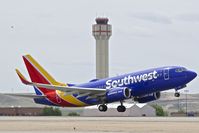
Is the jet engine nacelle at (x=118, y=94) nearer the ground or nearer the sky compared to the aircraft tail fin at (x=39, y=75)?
nearer the ground

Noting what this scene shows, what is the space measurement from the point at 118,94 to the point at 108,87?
2526 mm

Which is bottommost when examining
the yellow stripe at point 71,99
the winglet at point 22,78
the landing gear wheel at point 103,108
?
the landing gear wheel at point 103,108

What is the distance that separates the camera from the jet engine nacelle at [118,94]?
82438 mm

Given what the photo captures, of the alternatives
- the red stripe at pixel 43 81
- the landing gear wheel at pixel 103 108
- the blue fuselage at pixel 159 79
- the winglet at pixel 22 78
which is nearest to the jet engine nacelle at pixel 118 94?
the blue fuselage at pixel 159 79

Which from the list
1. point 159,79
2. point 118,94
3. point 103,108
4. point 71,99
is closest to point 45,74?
point 71,99

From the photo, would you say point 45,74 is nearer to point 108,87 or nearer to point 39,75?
point 39,75

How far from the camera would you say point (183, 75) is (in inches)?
3184

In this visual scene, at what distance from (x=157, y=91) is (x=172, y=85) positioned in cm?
255

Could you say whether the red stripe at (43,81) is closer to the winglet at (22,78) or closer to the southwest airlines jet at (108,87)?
the southwest airlines jet at (108,87)

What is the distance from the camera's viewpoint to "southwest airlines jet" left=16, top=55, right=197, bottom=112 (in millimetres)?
80812

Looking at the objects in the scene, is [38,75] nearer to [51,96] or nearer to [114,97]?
[51,96]

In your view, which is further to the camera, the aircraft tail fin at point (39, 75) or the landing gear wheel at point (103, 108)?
the aircraft tail fin at point (39, 75)

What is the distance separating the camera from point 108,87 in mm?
85375

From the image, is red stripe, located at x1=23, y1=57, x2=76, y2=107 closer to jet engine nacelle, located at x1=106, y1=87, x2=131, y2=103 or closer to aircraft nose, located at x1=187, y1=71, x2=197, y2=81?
jet engine nacelle, located at x1=106, y1=87, x2=131, y2=103
